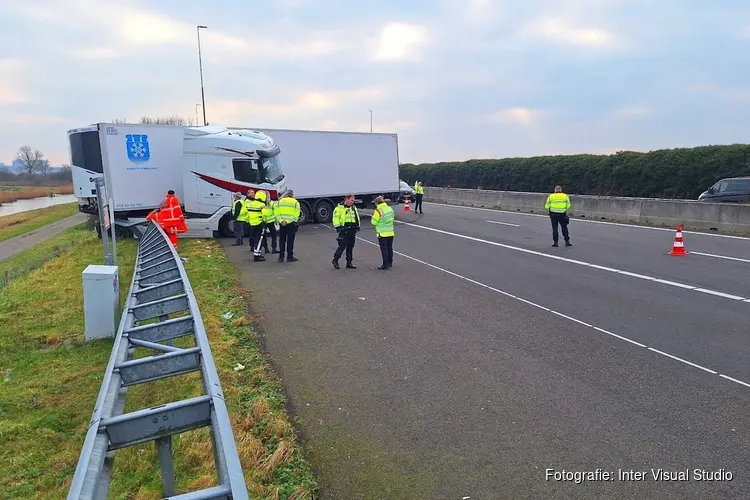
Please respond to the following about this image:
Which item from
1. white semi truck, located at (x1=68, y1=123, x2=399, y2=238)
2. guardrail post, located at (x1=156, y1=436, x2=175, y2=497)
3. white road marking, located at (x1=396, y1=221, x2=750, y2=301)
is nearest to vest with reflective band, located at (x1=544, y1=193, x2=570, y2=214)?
white road marking, located at (x1=396, y1=221, x2=750, y2=301)

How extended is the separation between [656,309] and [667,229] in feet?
43.7

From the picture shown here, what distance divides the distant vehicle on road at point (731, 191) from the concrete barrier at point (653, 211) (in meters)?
2.52

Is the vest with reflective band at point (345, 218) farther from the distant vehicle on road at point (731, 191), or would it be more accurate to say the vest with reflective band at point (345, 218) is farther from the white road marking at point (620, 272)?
the distant vehicle on road at point (731, 191)

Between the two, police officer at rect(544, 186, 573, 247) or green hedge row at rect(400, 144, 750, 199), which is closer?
police officer at rect(544, 186, 573, 247)

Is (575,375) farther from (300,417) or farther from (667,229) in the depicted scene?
(667,229)

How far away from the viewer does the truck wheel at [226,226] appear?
19.7 meters

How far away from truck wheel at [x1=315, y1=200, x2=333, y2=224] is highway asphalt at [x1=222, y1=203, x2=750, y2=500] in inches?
480

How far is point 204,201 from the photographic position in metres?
19.2

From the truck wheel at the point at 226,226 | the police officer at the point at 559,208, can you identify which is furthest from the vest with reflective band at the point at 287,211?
the police officer at the point at 559,208

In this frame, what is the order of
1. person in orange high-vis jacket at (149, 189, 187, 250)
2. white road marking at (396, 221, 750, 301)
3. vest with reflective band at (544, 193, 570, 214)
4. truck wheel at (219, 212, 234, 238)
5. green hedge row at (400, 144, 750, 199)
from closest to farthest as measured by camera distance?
white road marking at (396, 221, 750, 301) < vest with reflective band at (544, 193, 570, 214) < person in orange high-vis jacket at (149, 189, 187, 250) < truck wheel at (219, 212, 234, 238) < green hedge row at (400, 144, 750, 199)

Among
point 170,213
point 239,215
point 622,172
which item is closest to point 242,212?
point 239,215

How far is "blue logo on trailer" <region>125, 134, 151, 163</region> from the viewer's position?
61.1 ft

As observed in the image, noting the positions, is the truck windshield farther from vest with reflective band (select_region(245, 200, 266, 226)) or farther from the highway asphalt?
the highway asphalt

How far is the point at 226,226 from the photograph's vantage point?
20.0m
